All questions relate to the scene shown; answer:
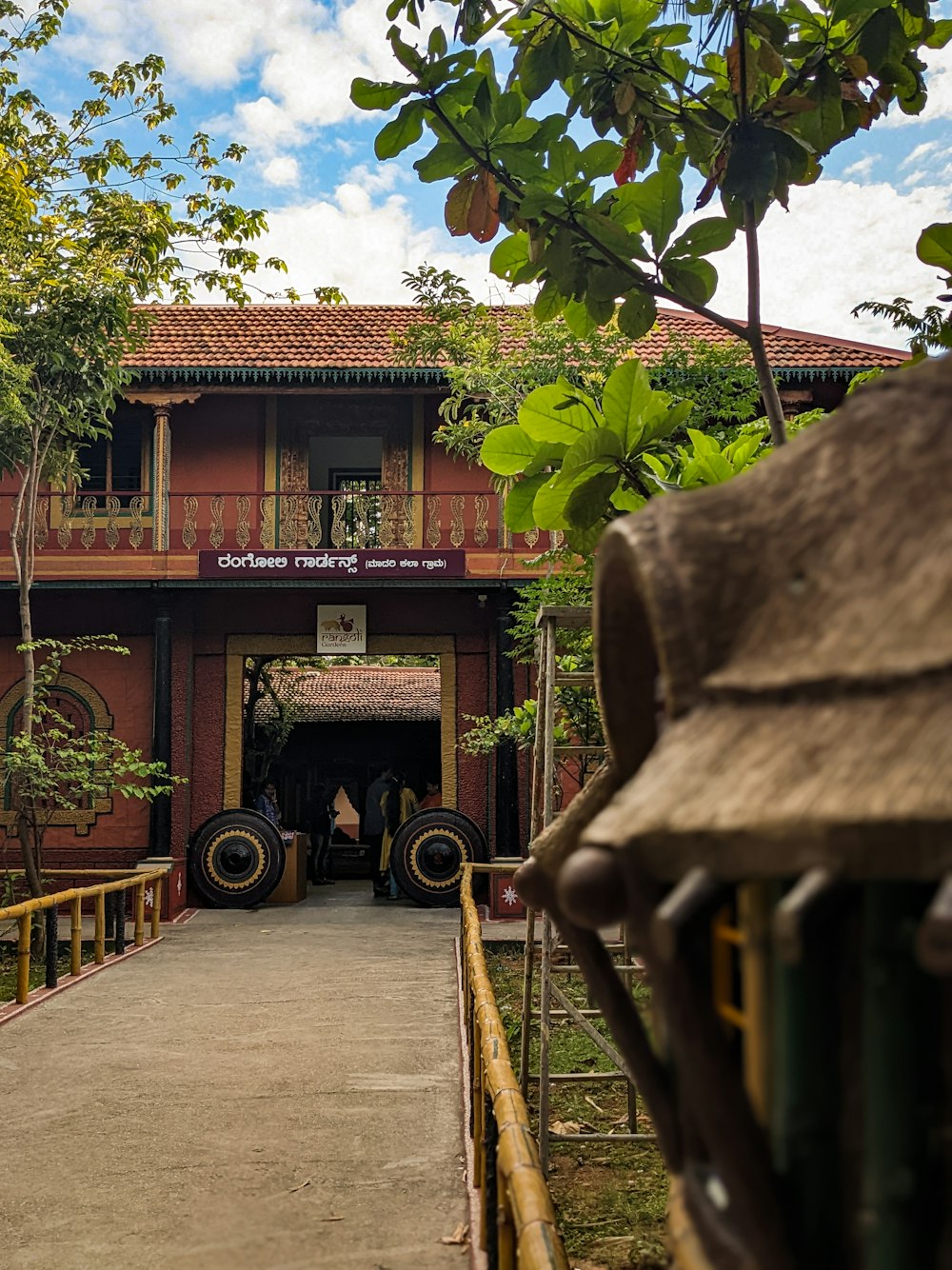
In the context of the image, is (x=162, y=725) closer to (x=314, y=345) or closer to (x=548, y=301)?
(x=314, y=345)

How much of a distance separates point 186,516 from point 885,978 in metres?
13.8

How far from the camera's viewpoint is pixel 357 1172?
495cm

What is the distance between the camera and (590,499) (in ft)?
7.43

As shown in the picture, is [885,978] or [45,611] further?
[45,611]

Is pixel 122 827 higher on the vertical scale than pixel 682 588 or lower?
lower

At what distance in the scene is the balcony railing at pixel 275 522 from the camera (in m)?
14.1

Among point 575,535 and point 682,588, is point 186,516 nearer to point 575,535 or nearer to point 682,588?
point 575,535

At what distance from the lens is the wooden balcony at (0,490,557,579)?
14.1m

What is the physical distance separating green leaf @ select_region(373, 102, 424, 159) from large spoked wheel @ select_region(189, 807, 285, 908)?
39.8 ft

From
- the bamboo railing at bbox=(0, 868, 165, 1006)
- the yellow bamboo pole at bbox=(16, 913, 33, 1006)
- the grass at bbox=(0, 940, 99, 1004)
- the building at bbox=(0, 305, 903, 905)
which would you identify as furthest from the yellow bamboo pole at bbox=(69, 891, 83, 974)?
the building at bbox=(0, 305, 903, 905)

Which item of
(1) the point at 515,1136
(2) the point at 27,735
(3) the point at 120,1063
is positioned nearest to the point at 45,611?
(2) the point at 27,735

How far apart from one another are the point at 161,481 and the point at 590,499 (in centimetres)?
1264

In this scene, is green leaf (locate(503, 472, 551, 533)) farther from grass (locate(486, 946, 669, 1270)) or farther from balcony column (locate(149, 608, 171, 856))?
balcony column (locate(149, 608, 171, 856))

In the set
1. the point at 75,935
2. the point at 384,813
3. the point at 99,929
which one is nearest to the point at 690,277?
the point at 75,935
